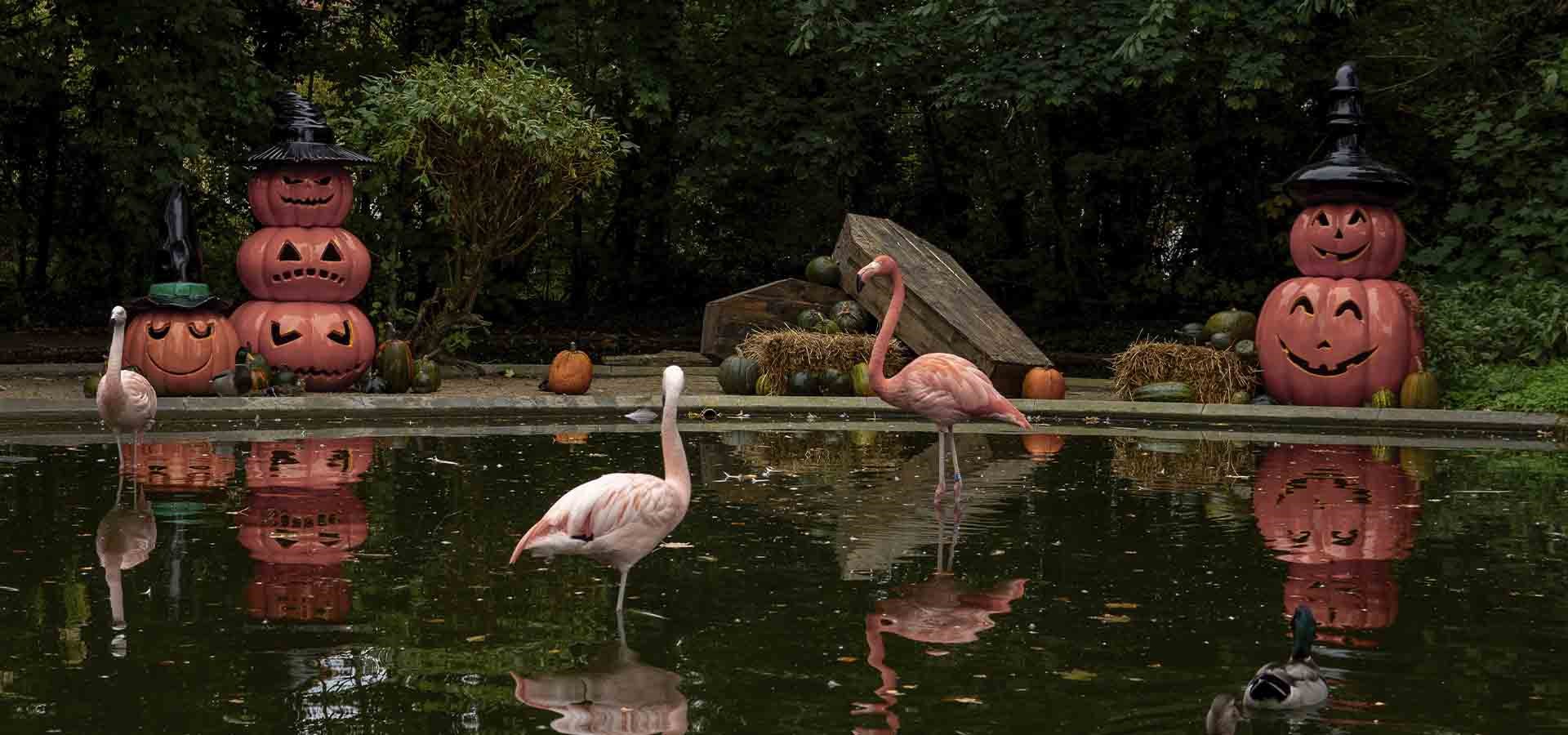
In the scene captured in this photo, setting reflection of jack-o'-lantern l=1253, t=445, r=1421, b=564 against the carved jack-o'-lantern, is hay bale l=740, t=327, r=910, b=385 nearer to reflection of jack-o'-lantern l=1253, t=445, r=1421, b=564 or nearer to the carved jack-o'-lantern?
reflection of jack-o'-lantern l=1253, t=445, r=1421, b=564

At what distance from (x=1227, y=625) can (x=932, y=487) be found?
438 centimetres

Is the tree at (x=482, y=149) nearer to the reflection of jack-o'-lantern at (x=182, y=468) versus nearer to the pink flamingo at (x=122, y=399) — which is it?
the reflection of jack-o'-lantern at (x=182, y=468)

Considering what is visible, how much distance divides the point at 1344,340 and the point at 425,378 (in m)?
8.61

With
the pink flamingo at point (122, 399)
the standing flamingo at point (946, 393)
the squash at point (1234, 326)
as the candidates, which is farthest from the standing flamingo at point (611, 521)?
the squash at point (1234, 326)

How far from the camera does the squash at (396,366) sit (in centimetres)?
1692

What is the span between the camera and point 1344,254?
53.7ft

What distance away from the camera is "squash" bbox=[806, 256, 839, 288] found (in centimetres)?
1920

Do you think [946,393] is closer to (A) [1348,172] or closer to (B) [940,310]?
(B) [940,310]

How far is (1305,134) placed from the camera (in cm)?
2522

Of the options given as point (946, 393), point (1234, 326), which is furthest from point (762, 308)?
point (946, 393)

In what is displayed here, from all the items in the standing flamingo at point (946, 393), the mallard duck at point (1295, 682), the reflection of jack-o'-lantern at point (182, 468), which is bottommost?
the mallard duck at point (1295, 682)

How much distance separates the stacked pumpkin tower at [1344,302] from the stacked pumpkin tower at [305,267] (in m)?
8.60

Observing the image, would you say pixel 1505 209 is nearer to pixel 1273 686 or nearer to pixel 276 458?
pixel 276 458

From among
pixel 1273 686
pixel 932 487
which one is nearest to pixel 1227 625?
pixel 1273 686
